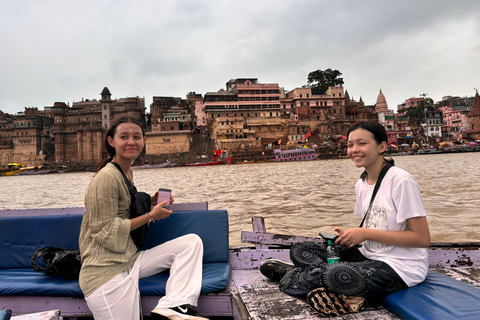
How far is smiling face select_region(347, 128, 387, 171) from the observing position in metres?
2.17

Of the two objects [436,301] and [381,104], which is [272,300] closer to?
[436,301]

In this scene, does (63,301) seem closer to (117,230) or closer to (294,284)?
(117,230)

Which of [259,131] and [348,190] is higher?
[259,131]

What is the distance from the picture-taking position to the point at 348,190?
1165 centimetres

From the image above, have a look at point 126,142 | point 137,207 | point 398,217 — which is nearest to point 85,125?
point 126,142

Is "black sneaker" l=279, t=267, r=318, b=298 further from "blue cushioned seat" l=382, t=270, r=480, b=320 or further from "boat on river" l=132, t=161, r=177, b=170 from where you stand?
"boat on river" l=132, t=161, r=177, b=170

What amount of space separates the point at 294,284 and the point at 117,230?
3.73 ft

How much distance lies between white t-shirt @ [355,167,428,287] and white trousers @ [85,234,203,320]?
3.68ft

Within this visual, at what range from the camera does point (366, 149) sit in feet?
7.09

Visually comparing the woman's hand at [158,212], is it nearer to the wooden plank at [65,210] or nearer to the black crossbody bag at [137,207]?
the black crossbody bag at [137,207]

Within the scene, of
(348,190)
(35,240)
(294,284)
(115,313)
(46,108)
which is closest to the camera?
(115,313)

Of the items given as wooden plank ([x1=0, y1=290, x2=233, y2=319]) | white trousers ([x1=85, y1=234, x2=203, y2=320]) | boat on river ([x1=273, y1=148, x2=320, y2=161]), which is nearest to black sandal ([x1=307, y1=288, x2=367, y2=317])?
wooden plank ([x1=0, y1=290, x2=233, y2=319])

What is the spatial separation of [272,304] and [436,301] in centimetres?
88

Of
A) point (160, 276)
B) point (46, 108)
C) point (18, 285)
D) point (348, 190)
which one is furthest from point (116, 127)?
point (46, 108)
